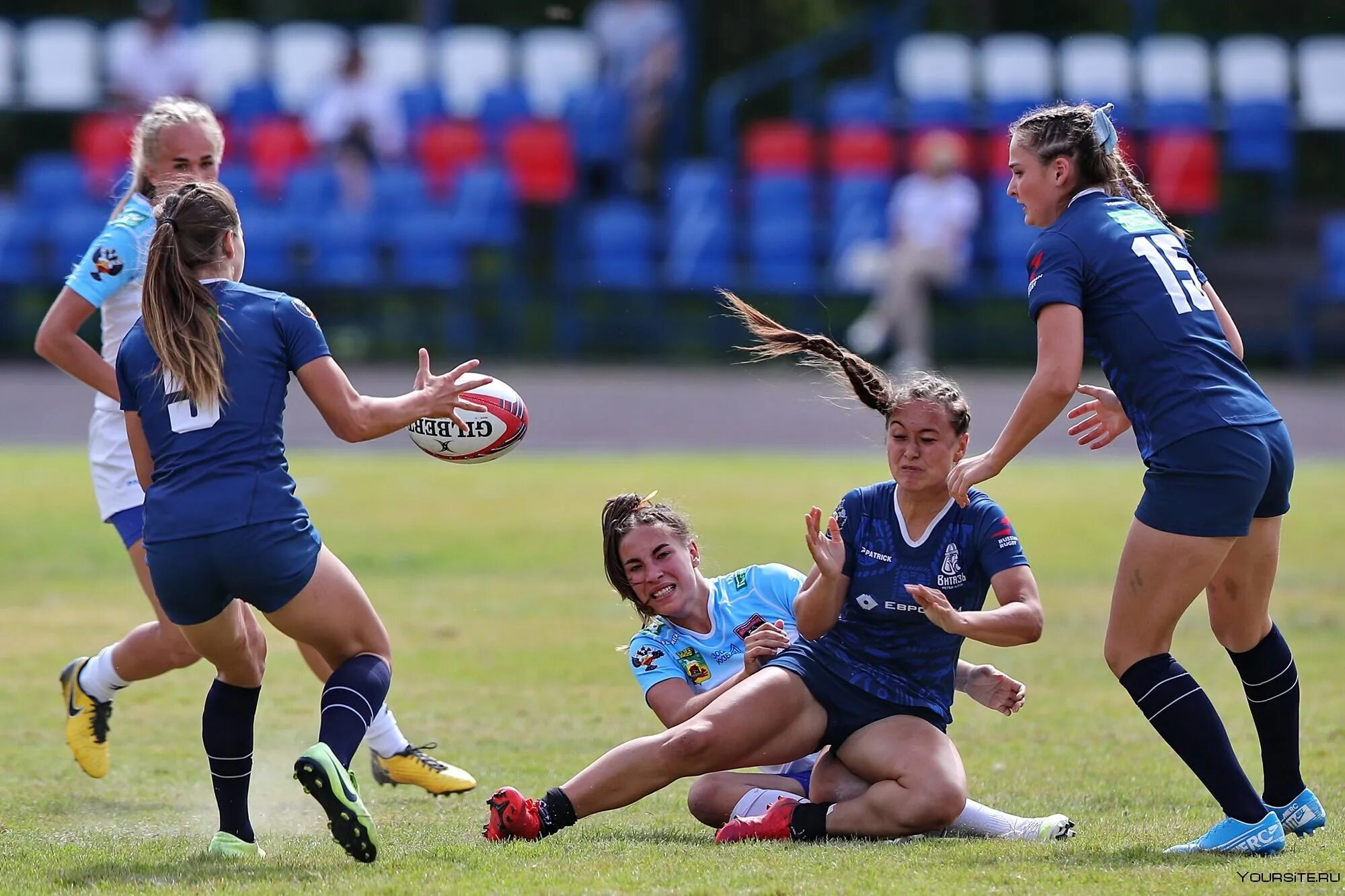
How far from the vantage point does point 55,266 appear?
19.9 meters

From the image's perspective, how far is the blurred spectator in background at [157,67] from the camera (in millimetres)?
20781

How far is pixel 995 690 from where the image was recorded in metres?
4.93

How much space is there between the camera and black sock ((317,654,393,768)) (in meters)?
4.46

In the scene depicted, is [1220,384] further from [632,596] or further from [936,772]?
[632,596]

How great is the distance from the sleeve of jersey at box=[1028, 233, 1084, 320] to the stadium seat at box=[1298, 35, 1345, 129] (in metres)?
18.3

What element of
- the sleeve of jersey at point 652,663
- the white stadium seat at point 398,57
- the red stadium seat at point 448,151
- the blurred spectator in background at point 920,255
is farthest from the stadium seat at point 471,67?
the sleeve of jersey at point 652,663

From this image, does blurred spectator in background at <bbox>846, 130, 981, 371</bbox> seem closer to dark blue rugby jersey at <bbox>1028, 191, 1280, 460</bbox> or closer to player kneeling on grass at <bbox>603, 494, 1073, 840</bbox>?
player kneeling on grass at <bbox>603, 494, 1073, 840</bbox>

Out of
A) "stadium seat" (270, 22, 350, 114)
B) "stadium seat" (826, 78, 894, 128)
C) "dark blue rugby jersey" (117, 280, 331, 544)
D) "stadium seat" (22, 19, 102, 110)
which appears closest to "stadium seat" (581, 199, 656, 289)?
"stadium seat" (826, 78, 894, 128)

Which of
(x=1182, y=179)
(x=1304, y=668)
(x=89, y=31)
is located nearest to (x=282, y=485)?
(x=1304, y=668)

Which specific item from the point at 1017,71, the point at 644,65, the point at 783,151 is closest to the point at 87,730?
the point at 783,151

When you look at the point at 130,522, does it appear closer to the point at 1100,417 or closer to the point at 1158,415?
the point at 1100,417

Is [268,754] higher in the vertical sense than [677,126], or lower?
lower

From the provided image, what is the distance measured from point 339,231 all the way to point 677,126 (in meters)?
4.74

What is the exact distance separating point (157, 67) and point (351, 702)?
58.8 feet
